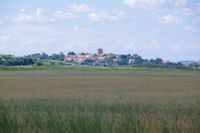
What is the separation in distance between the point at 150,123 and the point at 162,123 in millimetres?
399

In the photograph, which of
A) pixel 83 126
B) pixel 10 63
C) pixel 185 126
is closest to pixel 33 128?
pixel 83 126

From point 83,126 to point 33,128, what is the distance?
164 centimetres

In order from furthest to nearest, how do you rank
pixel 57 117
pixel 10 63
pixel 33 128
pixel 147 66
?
pixel 147 66
pixel 10 63
pixel 57 117
pixel 33 128

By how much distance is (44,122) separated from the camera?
1159 cm

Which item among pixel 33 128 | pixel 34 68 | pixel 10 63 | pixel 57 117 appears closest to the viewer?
pixel 33 128

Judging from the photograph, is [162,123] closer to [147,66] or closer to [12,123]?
[12,123]

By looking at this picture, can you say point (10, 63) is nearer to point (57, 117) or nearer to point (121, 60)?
point (121, 60)

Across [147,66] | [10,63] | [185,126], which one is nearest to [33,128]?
[185,126]

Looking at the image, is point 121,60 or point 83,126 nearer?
point 83,126

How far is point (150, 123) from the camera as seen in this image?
444 inches

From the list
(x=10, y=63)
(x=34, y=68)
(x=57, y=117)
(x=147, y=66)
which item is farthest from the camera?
(x=147, y=66)

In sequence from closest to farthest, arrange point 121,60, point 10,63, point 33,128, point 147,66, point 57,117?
1. point 33,128
2. point 57,117
3. point 10,63
4. point 147,66
5. point 121,60

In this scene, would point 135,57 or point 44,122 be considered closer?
point 44,122

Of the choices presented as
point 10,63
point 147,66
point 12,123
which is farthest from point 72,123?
point 147,66
